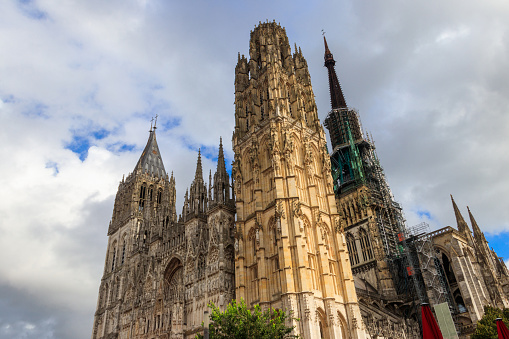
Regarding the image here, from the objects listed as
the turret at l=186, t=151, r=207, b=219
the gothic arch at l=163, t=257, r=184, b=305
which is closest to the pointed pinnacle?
the turret at l=186, t=151, r=207, b=219

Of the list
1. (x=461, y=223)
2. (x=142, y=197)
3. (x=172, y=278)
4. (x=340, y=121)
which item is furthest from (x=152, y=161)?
(x=461, y=223)

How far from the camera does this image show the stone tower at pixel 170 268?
36.3 metres

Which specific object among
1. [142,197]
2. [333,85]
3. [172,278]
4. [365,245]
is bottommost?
[172,278]

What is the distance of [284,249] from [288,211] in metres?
3.41

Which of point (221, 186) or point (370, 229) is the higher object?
point (221, 186)

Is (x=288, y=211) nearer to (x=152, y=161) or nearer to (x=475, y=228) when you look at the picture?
(x=475, y=228)

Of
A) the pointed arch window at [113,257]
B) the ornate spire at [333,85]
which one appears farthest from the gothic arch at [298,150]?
the ornate spire at [333,85]

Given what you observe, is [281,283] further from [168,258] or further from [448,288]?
[448,288]

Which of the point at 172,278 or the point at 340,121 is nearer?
the point at 172,278

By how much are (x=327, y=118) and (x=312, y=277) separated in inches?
1785

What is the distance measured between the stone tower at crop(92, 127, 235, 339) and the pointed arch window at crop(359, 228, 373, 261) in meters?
21.8

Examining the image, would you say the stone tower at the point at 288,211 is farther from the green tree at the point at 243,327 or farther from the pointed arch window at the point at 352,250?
the pointed arch window at the point at 352,250

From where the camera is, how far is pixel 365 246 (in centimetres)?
5256

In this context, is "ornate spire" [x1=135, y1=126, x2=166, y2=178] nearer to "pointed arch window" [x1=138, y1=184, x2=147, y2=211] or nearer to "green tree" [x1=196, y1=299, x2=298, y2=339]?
"pointed arch window" [x1=138, y1=184, x2=147, y2=211]
